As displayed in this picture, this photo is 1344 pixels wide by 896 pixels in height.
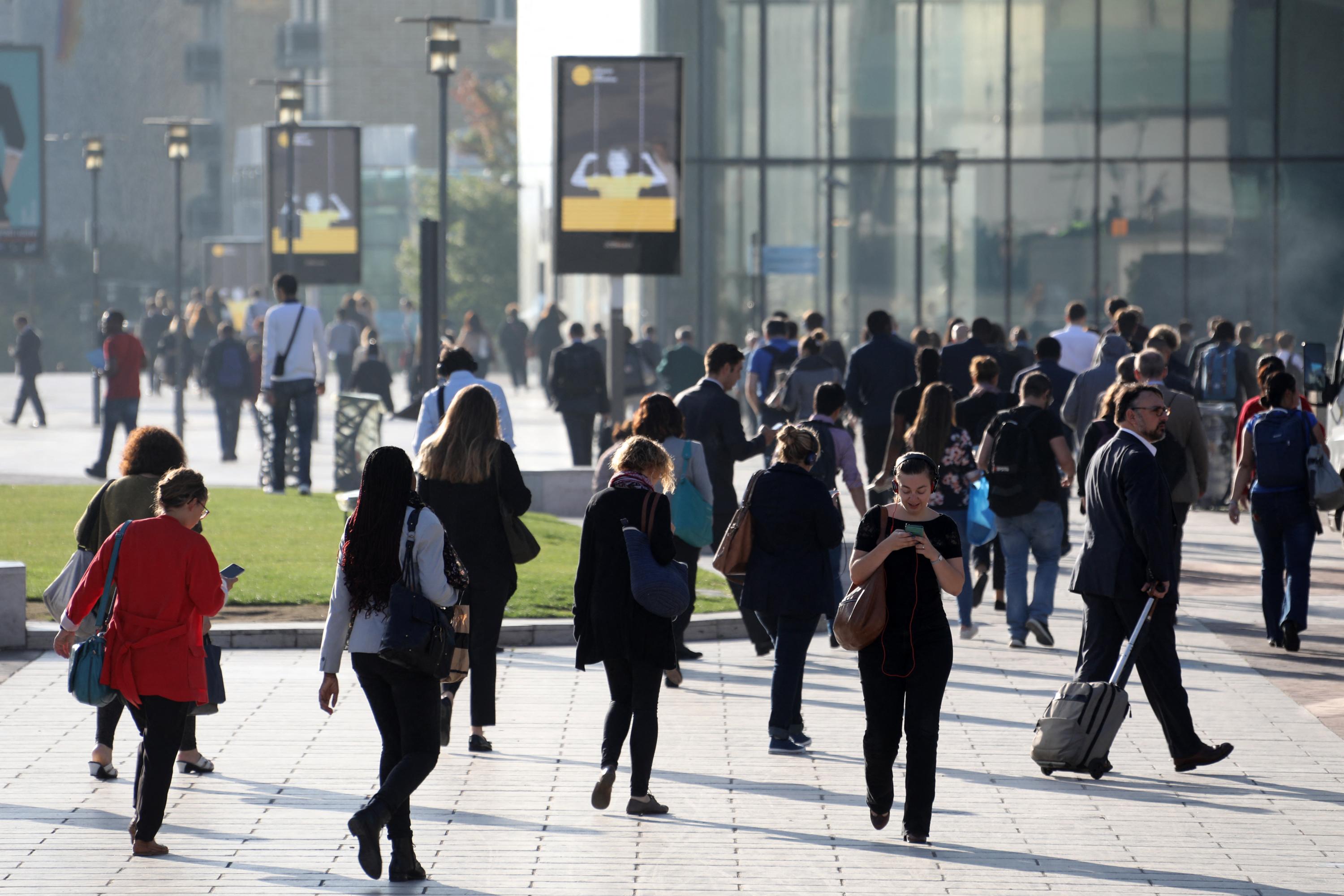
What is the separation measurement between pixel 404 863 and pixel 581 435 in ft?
48.4

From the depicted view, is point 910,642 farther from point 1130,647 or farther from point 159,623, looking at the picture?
point 159,623


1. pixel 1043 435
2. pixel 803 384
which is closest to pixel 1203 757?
pixel 1043 435

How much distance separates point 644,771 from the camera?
24.8ft

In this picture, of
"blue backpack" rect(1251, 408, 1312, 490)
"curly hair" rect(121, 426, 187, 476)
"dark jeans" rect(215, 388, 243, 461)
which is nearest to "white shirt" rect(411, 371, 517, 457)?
"curly hair" rect(121, 426, 187, 476)

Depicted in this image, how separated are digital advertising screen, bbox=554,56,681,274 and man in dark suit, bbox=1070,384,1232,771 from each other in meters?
10.5

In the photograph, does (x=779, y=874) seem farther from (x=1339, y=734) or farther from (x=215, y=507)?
(x=215, y=507)

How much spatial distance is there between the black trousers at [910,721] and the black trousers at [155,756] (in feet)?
7.78

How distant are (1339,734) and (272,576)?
732 centimetres

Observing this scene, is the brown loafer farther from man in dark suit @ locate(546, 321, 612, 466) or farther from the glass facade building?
the glass facade building

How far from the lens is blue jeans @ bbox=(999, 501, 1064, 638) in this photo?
11.7 meters

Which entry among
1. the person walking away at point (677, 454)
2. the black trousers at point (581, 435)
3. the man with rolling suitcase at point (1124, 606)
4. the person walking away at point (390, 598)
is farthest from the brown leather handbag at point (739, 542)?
the black trousers at point (581, 435)

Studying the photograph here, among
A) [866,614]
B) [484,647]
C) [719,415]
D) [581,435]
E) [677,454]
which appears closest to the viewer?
[866,614]

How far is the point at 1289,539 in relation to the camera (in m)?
11.6

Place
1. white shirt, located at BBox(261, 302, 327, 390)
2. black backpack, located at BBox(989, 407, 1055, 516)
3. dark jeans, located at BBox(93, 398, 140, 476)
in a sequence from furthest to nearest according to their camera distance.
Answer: dark jeans, located at BBox(93, 398, 140, 476), white shirt, located at BBox(261, 302, 327, 390), black backpack, located at BBox(989, 407, 1055, 516)
